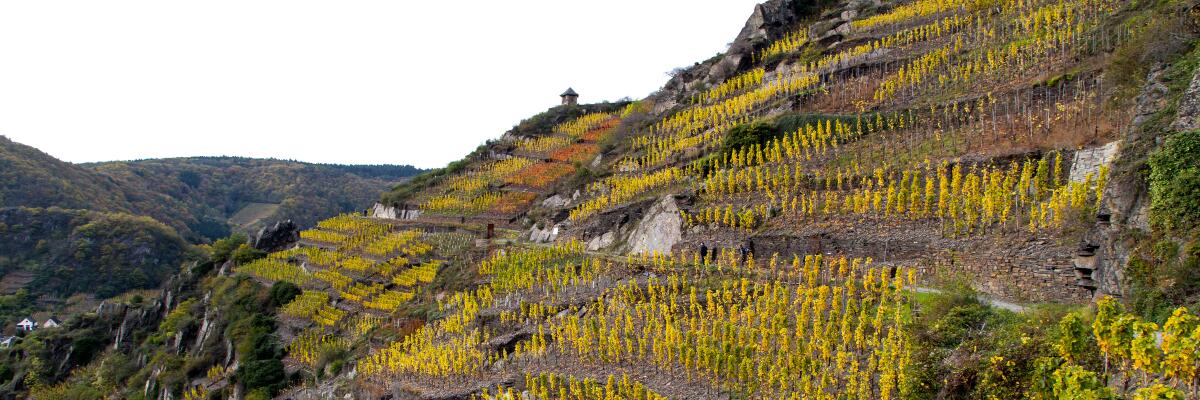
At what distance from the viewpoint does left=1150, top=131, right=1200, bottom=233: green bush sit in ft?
32.0

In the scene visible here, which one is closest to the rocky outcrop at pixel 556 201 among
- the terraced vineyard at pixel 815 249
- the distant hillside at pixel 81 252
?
the terraced vineyard at pixel 815 249

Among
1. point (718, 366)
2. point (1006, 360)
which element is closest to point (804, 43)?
point (718, 366)

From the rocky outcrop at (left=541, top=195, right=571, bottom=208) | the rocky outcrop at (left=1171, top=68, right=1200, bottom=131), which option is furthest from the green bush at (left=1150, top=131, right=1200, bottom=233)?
the rocky outcrop at (left=541, top=195, right=571, bottom=208)

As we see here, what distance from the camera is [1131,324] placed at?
7.86 m

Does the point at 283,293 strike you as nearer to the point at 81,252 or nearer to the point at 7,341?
the point at 7,341

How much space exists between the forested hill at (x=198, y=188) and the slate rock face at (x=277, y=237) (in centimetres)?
3475

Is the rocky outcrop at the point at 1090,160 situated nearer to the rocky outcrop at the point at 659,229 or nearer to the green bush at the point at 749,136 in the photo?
the rocky outcrop at the point at 659,229

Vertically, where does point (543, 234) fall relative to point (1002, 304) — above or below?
above

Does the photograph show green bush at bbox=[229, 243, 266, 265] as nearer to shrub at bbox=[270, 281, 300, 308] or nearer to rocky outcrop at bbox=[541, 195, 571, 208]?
shrub at bbox=[270, 281, 300, 308]

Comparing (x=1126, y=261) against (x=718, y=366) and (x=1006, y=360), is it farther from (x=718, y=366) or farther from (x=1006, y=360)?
(x=718, y=366)

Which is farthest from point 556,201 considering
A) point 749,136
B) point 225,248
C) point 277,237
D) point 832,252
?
point 225,248

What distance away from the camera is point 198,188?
521 ft

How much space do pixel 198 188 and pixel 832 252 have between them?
171 meters

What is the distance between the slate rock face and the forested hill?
3475 centimetres
